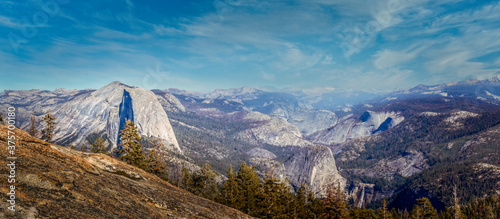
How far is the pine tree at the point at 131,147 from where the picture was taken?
2079 inches

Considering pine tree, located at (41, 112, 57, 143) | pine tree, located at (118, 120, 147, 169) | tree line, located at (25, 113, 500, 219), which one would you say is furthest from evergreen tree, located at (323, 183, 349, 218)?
pine tree, located at (41, 112, 57, 143)

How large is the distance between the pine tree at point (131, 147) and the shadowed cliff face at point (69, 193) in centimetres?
3425

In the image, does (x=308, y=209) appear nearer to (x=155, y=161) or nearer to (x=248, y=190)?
(x=248, y=190)

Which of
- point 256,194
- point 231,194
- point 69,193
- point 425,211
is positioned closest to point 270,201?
point 256,194

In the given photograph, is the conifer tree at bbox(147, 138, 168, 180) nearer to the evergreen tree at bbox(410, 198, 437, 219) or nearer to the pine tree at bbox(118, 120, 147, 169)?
the pine tree at bbox(118, 120, 147, 169)

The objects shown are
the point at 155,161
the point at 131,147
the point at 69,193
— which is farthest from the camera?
the point at 155,161

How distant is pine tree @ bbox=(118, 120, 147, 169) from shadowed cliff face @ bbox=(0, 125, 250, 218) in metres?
34.2

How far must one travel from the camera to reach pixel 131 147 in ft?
185

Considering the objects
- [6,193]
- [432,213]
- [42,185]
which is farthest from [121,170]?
[432,213]

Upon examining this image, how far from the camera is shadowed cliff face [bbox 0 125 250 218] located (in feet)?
38.1

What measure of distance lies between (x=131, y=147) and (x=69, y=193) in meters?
46.7

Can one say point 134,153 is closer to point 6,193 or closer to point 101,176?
point 101,176

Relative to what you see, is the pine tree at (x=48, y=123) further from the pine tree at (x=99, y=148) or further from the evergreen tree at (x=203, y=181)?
the evergreen tree at (x=203, y=181)

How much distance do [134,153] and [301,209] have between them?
152ft
